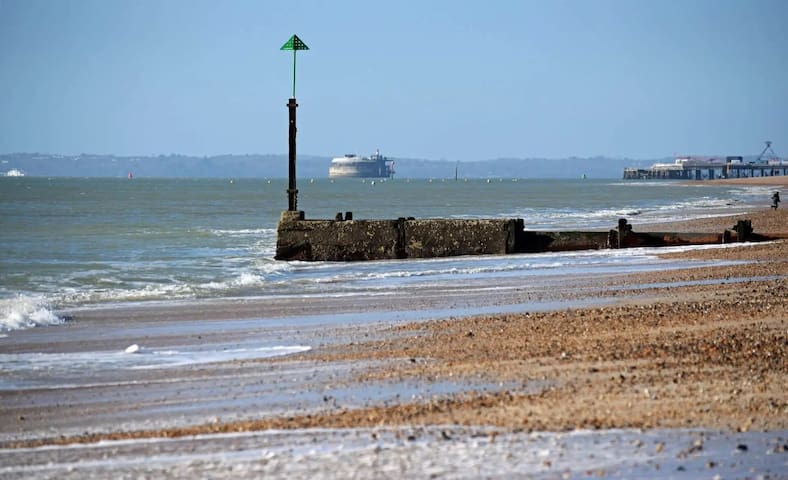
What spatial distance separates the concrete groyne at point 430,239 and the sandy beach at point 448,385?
466 inches

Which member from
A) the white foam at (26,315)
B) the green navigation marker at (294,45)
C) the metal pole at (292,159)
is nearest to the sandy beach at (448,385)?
the white foam at (26,315)

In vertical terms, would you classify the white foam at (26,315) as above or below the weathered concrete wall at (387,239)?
below

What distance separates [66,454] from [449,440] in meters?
2.32

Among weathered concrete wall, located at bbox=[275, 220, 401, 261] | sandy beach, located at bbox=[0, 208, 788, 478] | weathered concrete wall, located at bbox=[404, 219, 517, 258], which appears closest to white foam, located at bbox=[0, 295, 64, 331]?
sandy beach, located at bbox=[0, 208, 788, 478]

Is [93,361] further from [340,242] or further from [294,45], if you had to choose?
[294,45]

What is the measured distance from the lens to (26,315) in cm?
1473

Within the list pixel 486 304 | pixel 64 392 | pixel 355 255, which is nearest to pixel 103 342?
pixel 64 392

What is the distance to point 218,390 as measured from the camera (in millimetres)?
9219

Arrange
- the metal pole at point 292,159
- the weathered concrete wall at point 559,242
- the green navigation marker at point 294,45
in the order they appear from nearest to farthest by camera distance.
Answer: the weathered concrete wall at point 559,242, the metal pole at point 292,159, the green navigation marker at point 294,45

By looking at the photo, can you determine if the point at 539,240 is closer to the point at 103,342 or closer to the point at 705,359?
the point at 103,342

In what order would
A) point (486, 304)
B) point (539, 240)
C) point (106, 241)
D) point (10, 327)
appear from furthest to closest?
point (106, 241) → point (539, 240) → point (486, 304) → point (10, 327)

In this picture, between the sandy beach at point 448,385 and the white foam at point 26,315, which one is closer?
the sandy beach at point 448,385

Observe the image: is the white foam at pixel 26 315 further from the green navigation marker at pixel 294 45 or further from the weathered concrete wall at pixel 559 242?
the green navigation marker at pixel 294 45

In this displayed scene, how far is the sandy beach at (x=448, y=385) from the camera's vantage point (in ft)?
24.0
